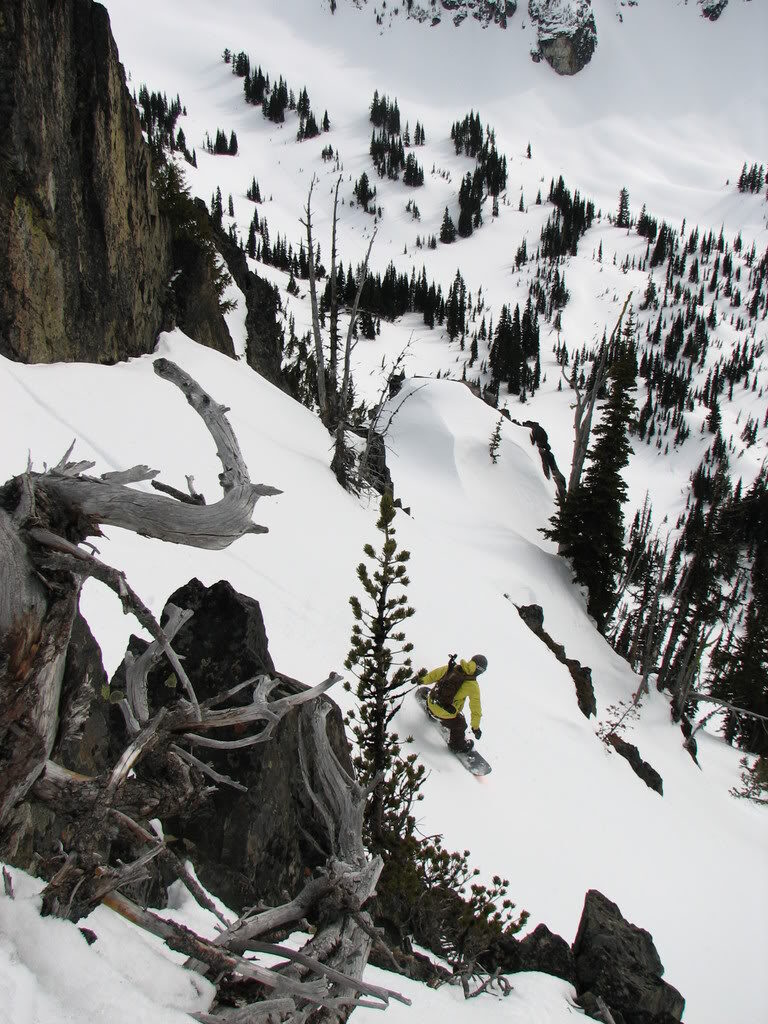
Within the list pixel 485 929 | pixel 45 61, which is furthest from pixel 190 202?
pixel 485 929

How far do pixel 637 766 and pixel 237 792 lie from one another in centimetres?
1110

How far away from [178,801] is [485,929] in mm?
3763

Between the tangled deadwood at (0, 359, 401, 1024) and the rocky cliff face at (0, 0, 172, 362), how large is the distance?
9317mm

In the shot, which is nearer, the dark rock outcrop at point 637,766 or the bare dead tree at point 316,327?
the dark rock outcrop at point 637,766

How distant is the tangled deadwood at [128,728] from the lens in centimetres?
166

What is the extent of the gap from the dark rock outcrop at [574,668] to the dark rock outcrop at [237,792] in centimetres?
1026

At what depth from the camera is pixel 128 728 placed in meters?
1.94

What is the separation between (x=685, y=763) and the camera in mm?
16891

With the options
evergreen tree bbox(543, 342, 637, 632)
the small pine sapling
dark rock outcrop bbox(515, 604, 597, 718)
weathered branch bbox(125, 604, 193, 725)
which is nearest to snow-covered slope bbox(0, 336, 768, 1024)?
dark rock outcrop bbox(515, 604, 597, 718)

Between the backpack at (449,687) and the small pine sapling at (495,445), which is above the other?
the backpack at (449,687)

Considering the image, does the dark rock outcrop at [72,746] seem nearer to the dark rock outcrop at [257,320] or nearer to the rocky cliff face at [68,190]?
the rocky cliff face at [68,190]

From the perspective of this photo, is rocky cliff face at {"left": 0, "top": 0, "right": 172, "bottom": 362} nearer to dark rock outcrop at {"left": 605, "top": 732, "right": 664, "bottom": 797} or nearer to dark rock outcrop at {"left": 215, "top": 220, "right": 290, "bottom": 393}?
dark rock outcrop at {"left": 215, "top": 220, "right": 290, "bottom": 393}

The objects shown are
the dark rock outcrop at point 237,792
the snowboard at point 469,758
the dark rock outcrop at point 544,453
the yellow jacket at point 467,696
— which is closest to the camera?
the dark rock outcrop at point 237,792

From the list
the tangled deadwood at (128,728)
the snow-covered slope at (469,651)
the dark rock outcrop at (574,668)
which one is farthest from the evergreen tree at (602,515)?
the tangled deadwood at (128,728)
